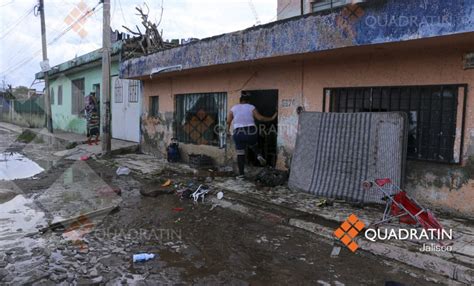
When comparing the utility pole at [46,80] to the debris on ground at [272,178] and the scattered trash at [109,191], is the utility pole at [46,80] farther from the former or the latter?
the debris on ground at [272,178]

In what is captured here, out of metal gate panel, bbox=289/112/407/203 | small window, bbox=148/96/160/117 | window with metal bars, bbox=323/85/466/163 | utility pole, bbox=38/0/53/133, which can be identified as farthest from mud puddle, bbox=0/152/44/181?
window with metal bars, bbox=323/85/466/163

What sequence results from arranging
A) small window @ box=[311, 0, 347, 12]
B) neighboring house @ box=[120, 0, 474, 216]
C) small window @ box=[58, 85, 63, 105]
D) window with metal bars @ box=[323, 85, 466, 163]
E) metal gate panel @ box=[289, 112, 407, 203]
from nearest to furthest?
neighboring house @ box=[120, 0, 474, 216]
window with metal bars @ box=[323, 85, 466, 163]
metal gate panel @ box=[289, 112, 407, 203]
small window @ box=[311, 0, 347, 12]
small window @ box=[58, 85, 63, 105]

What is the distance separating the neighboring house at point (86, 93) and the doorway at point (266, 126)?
18.5ft

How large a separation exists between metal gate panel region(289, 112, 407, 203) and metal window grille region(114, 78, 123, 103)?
9.39m

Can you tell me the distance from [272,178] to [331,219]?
2.03m

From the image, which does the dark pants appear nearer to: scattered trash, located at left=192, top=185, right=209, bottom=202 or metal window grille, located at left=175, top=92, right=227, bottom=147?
scattered trash, located at left=192, top=185, right=209, bottom=202

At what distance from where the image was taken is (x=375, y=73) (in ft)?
18.7

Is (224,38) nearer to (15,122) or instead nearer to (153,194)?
(153,194)

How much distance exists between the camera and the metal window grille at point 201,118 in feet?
29.3

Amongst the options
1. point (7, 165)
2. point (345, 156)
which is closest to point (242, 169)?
point (345, 156)

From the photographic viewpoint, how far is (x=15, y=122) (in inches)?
1336

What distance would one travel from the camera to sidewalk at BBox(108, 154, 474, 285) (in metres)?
3.61

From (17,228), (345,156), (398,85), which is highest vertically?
(398,85)

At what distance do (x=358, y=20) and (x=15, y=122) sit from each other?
36122 mm
